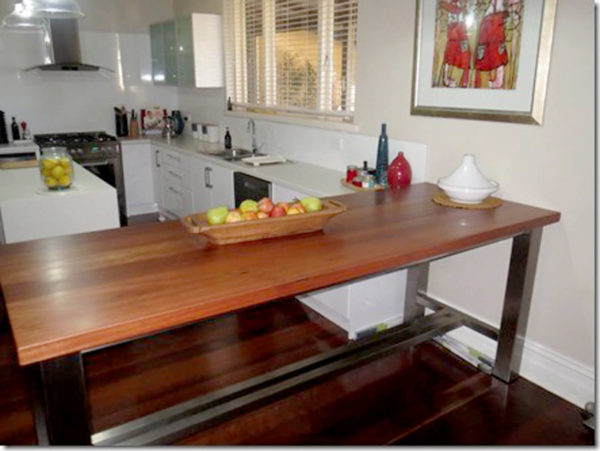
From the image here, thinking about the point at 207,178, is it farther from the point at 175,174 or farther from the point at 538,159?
the point at 538,159

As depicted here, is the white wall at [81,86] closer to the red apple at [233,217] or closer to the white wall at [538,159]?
the white wall at [538,159]

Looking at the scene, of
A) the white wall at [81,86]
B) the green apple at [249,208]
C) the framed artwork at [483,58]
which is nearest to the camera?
the green apple at [249,208]

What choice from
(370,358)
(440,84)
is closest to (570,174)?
(440,84)

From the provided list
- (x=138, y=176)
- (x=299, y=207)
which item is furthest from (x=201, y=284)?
(x=138, y=176)

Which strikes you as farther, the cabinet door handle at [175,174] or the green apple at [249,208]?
the cabinet door handle at [175,174]

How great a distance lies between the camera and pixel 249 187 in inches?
138

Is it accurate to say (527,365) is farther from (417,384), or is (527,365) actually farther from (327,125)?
(327,125)

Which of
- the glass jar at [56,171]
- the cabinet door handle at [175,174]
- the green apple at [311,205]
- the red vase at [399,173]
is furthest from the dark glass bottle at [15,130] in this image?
the green apple at [311,205]

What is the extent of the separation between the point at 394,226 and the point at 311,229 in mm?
352

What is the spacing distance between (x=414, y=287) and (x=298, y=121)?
5.47 feet

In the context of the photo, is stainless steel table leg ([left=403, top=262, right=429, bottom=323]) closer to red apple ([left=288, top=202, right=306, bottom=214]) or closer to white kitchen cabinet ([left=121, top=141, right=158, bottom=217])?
red apple ([left=288, top=202, right=306, bottom=214])

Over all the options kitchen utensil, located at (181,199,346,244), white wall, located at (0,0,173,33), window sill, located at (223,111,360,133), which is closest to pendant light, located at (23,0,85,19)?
window sill, located at (223,111,360,133)

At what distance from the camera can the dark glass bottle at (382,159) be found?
2875mm

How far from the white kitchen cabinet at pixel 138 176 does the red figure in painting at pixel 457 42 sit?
3.63 metres
